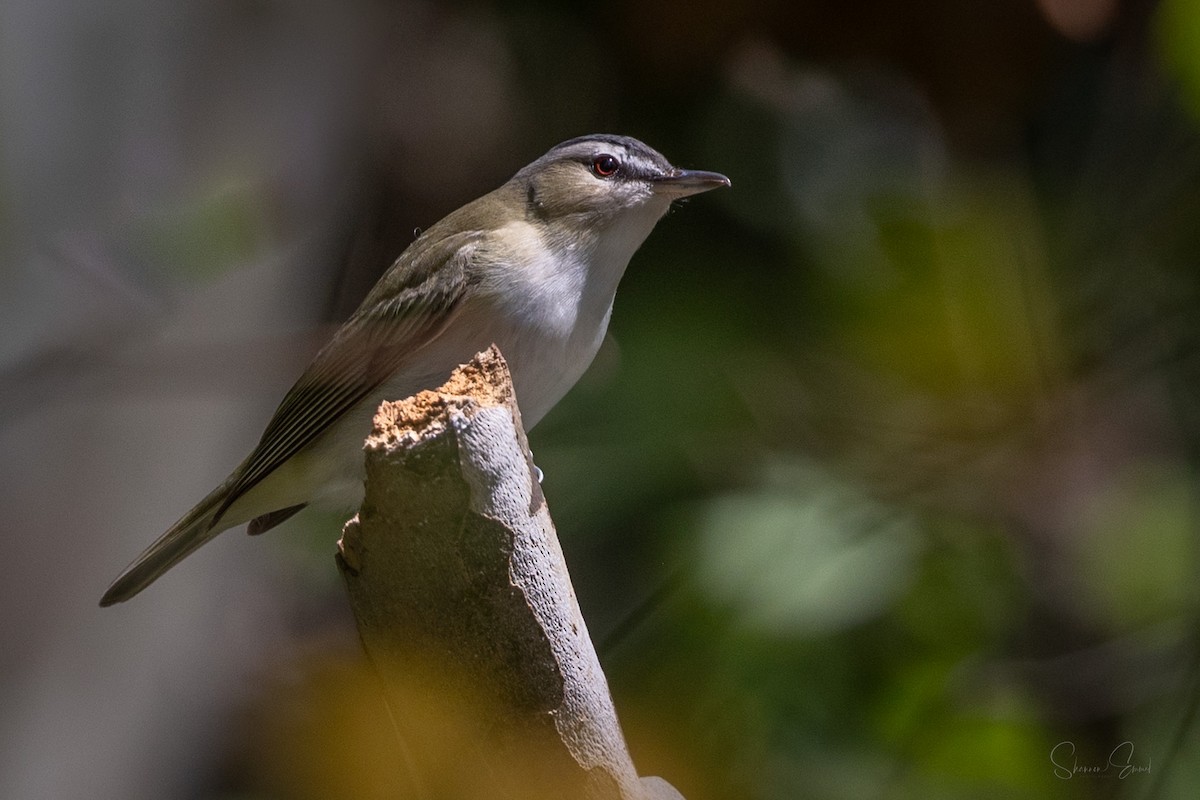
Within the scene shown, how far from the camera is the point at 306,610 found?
3.61 metres

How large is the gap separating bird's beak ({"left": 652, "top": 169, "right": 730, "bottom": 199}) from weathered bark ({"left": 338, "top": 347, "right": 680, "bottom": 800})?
4.36 ft

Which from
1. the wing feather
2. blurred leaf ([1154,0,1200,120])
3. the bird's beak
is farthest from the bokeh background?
the wing feather

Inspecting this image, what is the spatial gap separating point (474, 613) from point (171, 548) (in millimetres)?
1536

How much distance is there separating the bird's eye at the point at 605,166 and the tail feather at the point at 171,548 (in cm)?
109

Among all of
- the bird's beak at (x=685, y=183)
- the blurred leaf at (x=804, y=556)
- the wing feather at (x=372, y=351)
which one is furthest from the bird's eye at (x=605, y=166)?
the blurred leaf at (x=804, y=556)

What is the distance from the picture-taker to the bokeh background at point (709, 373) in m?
2.57

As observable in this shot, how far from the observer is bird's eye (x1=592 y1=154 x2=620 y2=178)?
2.77 metres

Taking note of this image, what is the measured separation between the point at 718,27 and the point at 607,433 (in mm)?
1365

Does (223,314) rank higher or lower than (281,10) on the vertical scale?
lower

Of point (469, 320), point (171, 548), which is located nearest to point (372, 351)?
point (469, 320)

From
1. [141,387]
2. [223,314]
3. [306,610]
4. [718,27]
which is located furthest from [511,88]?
[306,610]

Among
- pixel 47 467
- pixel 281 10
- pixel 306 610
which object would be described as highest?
pixel 281 10

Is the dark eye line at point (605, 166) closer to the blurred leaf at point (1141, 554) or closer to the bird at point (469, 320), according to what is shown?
the bird at point (469, 320)

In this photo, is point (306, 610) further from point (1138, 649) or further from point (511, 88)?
point (1138, 649)
